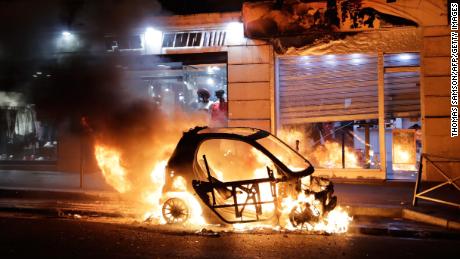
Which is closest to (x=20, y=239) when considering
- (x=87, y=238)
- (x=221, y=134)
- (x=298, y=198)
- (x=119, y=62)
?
(x=87, y=238)

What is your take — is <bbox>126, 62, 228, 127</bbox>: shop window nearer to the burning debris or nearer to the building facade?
the building facade

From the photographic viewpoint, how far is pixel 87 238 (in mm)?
6289

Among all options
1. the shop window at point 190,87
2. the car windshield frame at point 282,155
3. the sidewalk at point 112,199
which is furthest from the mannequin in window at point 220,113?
the car windshield frame at point 282,155

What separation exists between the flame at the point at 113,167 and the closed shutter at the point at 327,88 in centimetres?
445

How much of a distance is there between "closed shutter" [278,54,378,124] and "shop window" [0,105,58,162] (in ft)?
24.3

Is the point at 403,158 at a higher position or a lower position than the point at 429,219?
higher

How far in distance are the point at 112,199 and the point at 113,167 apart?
84cm

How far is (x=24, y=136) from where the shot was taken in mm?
14508

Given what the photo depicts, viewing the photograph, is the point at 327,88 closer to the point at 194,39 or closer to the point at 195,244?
the point at 194,39

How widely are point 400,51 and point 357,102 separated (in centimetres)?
160

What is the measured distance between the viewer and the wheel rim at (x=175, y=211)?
22.6 feet

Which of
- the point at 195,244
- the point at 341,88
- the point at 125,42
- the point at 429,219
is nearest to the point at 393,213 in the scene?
the point at 429,219

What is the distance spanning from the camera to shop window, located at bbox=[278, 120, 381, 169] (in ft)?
36.5

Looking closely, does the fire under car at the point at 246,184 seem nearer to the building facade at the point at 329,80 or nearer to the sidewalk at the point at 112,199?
the sidewalk at the point at 112,199
